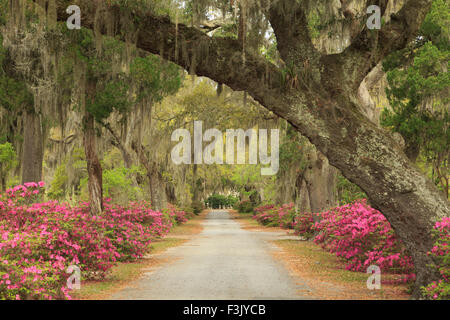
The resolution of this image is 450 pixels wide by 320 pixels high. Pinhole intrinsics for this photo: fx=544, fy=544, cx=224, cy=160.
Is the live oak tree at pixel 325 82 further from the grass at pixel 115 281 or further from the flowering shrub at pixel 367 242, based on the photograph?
the grass at pixel 115 281

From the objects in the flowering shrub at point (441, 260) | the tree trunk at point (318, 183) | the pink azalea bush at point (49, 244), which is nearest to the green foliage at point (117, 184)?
the pink azalea bush at point (49, 244)

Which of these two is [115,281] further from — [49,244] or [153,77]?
[153,77]

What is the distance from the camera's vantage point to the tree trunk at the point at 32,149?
15.3 m

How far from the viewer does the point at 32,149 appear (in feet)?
51.0

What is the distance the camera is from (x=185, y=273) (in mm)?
12148

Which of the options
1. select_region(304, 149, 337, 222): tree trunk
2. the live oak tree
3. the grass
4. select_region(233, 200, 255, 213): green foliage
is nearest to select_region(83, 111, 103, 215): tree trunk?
the grass

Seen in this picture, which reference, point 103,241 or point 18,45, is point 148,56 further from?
point 103,241

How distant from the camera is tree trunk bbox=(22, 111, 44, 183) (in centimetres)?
1534

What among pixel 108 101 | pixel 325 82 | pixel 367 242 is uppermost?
pixel 108 101

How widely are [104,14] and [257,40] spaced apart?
3.54m

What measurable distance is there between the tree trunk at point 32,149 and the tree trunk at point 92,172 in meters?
2.00

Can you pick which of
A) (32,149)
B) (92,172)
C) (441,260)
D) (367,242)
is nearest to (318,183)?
(367,242)

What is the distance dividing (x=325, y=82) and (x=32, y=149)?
946 centimetres

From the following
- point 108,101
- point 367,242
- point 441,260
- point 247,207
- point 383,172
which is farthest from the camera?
point 247,207
